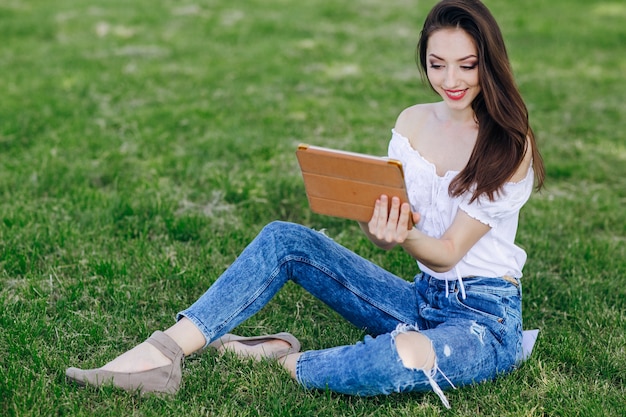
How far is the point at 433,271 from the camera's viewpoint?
2926mm

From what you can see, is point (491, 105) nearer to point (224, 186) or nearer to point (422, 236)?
point (422, 236)

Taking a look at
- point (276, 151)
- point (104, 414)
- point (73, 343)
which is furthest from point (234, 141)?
point (104, 414)

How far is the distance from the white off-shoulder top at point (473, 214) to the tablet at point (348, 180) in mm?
464

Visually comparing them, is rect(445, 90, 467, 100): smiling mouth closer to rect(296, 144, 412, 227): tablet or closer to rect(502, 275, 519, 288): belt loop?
rect(296, 144, 412, 227): tablet

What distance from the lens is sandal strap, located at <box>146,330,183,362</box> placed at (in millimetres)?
2743

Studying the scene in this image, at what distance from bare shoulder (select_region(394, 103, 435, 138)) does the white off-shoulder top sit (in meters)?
0.12

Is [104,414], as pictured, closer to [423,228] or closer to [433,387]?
[433,387]

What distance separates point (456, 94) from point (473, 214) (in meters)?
0.43

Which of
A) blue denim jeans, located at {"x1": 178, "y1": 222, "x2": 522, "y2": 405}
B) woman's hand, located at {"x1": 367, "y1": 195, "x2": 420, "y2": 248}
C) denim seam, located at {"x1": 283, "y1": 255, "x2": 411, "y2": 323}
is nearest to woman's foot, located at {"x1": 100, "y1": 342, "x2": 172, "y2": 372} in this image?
blue denim jeans, located at {"x1": 178, "y1": 222, "x2": 522, "y2": 405}

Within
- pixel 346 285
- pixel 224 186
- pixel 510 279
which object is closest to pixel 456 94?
pixel 510 279

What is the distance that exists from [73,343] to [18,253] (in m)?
0.90

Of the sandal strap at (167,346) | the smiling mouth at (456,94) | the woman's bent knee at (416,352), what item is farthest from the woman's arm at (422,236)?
the sandal strap at (167,346)

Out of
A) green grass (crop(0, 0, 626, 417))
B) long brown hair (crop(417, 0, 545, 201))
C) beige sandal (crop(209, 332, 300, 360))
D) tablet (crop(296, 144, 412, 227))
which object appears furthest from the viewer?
beige sandal (crop(209, 332, 300, 360))

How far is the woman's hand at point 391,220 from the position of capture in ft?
8.11
